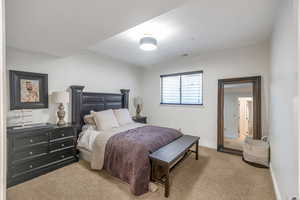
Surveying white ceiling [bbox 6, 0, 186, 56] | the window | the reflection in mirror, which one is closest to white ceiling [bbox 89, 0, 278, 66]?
white ceiling [bbox 6, 0, 186, 56]

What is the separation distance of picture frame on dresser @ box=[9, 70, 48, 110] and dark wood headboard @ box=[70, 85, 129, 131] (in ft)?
1.78

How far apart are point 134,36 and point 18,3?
1711 millimetres

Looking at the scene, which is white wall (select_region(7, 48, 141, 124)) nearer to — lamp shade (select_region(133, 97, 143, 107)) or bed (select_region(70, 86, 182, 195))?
lamp shade (select_region(133, 97, 143, 107))

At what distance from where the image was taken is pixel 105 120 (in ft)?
10.1

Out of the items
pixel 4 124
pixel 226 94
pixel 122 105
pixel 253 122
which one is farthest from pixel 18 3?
pixel 253 122

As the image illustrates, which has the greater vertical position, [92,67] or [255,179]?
[92,67]

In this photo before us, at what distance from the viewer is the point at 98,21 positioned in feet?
5.53

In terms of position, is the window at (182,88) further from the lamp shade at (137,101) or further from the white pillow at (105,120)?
the white pillow at (105,120)

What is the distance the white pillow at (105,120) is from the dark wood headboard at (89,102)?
0.40 m

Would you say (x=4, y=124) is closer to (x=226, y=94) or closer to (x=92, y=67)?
(x=92, y=67)

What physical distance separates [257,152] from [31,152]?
13.4 feet

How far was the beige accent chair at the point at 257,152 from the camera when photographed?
2.60 metres

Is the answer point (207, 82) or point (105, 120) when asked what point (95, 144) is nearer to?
point (105, 120)

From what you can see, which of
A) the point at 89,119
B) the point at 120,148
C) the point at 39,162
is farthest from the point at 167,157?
the point at 39,162
